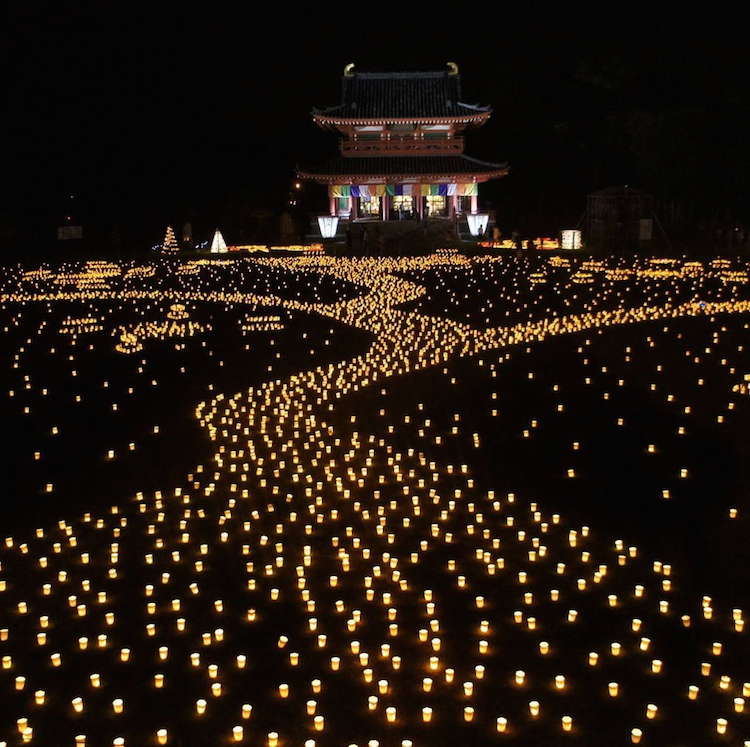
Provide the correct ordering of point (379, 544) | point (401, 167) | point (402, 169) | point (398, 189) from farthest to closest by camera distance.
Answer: point (398, 189)
point (401, 167)
point (402, 169)
point (379, 544)

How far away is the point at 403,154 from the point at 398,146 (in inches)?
15.7

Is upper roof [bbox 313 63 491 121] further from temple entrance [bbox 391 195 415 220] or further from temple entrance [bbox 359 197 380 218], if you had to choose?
temple entrance [bbox 359 197 380 218]

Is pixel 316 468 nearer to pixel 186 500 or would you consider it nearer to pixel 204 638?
pixel 186 500

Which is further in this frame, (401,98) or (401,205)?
(401,205)

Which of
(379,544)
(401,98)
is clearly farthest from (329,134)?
(379,544)

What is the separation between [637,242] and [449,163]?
930cm

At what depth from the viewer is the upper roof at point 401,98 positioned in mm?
34438

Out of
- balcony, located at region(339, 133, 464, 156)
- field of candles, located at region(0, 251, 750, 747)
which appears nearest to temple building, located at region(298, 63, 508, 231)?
balcony, located at region(339, 133, 464, 156)

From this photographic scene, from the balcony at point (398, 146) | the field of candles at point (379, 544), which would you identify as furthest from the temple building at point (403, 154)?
the field of candles at point (379, 544)

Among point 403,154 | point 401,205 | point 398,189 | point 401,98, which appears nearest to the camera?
point 398,189

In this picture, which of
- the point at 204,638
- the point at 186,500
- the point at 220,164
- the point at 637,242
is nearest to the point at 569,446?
the point at 186,500

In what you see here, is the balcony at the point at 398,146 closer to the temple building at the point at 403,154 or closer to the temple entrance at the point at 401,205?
the temple building at the point at 403,154

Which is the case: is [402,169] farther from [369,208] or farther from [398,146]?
[369,208]

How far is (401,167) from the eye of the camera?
34.3m
